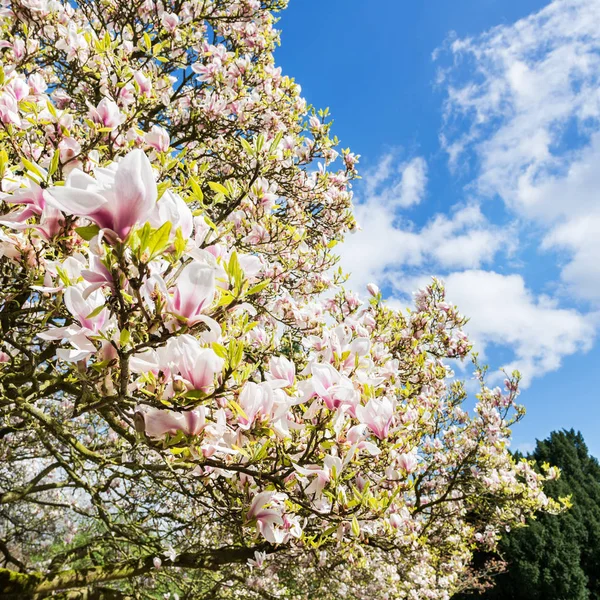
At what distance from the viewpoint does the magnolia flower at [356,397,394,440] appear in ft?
5.55

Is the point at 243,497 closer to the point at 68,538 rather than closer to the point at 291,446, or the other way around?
the point at 291,446

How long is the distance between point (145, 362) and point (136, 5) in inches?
194

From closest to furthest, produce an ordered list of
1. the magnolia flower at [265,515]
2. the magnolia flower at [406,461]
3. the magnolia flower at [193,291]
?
the magnolia flower at [193,291], the magnolia flower at [265,515], the magnolia flower at [406,461]

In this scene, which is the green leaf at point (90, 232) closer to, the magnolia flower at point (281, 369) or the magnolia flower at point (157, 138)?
the magnolia flower at point (281, 369)

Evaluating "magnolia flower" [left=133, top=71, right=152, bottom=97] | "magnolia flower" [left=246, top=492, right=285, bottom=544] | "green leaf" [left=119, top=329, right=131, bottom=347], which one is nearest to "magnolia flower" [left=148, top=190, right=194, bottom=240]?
"green leaf" [left=119, top=329, right=131, bottom=347]

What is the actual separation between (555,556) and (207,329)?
17589mm

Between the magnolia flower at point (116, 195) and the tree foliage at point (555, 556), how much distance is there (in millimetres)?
15544

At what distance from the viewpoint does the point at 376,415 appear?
1.71 metres

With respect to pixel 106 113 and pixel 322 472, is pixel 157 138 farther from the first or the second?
pixel 322 472

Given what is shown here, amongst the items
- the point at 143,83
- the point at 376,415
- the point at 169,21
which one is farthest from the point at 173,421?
the point at 169,21

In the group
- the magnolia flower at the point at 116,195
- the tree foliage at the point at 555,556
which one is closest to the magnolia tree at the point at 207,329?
the magnolia flower at the point at 116,195

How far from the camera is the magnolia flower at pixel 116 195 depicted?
2.99ft

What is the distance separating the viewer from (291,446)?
179 cm

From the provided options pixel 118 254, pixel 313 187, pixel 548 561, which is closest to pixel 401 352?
pixel 313 187
